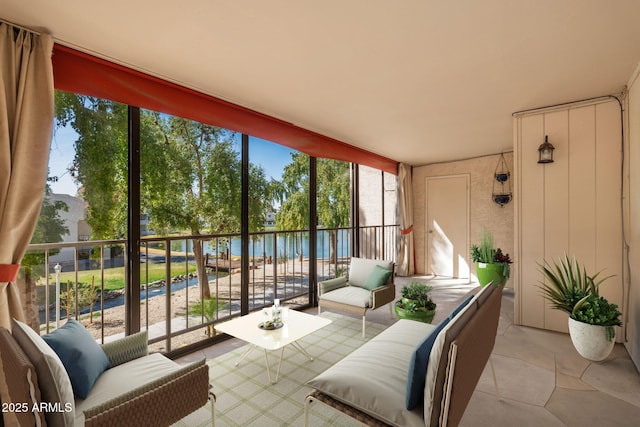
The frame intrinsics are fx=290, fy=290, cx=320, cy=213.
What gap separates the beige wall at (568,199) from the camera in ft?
8.90

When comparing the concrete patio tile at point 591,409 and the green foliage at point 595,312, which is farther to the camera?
the green foliage at point 595,312

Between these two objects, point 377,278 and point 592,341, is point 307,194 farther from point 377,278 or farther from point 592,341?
point 592,341

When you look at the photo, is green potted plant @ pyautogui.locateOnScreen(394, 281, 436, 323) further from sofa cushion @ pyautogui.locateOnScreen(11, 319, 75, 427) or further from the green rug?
sofa cushion @ pyautogui.locateOnScreen(11, 319, 75, 427)

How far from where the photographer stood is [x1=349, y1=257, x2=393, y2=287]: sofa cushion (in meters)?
3.41

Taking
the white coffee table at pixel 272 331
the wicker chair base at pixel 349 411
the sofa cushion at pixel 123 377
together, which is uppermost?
the sofa cushion at pixel 123 377

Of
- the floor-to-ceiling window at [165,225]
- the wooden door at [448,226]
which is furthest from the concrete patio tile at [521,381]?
the wooden door at [448,226]

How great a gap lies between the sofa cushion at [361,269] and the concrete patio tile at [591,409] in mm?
1762

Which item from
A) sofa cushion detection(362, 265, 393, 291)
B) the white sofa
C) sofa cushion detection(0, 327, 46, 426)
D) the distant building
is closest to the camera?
sofa cushion detection(0, 327, 46, 426)

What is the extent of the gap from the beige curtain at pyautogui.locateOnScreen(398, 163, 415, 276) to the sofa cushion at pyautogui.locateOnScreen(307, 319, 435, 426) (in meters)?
4.23

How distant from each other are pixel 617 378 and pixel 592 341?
0.26 meters

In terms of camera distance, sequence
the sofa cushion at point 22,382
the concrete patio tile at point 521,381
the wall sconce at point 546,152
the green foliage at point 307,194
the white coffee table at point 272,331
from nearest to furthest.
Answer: the sofa cushion at point 22,382, the concrete patio tile at point 521,381, the white coffee table at point 272,331, the wall sconce at point 546,152, the green foliage at point 307,194

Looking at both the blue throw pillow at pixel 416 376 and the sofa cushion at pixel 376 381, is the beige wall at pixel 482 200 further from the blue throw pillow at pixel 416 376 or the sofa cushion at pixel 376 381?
the blue throw pillow at pixel 416 376

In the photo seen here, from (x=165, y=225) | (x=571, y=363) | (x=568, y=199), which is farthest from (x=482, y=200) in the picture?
(x=165, y=225)

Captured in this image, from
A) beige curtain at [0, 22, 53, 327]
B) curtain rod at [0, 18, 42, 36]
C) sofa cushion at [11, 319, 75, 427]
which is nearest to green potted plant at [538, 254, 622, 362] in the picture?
sofa cushion at [11, 319, 75, 427]
